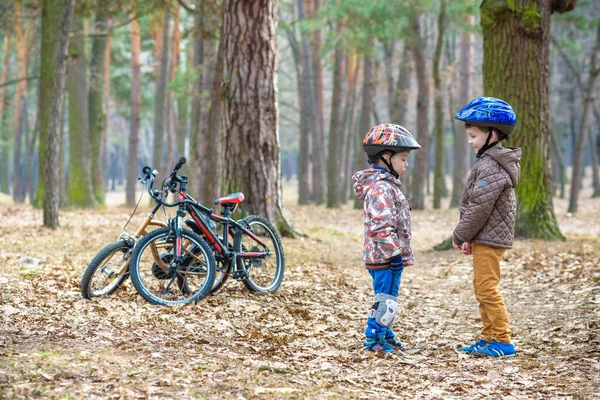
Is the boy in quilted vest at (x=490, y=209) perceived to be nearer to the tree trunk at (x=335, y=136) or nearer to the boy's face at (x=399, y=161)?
the boy's face at (x=399, y=161)

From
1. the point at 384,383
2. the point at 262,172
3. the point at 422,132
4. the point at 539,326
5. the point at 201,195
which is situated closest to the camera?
the point at 384,383

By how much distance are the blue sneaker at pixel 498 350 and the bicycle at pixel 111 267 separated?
3.31m

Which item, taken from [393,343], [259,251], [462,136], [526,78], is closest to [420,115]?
[462,136]

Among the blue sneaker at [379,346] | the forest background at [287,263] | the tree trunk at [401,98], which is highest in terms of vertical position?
the tree trunk at [401,98]

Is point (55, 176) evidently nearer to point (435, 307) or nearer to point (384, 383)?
point (435, 307)

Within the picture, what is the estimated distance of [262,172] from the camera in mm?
11227

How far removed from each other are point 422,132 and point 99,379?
71.6 ft

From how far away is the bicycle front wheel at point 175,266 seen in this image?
671 centimetres

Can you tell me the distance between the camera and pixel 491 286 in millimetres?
5672

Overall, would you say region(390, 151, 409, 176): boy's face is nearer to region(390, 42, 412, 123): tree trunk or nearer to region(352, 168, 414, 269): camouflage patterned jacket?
region(352, 168, 414, 269): camouflage patterned jacket

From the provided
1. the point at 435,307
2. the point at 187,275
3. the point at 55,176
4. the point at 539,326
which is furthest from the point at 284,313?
the point at 55,176

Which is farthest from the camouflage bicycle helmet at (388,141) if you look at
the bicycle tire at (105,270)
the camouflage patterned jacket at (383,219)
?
the bicycle tire at (105,270)

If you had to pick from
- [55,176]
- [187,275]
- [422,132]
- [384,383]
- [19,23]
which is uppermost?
[19,23]

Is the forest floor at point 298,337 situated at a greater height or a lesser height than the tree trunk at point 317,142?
lesser
